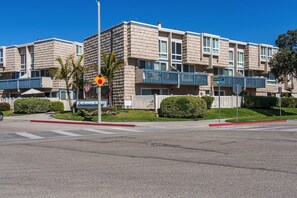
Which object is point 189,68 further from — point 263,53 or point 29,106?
point 29,106

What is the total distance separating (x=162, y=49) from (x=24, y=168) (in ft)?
101

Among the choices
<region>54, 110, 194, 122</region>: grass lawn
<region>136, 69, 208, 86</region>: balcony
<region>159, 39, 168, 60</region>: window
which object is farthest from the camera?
<region>159, 39, 168, 60</region>: window

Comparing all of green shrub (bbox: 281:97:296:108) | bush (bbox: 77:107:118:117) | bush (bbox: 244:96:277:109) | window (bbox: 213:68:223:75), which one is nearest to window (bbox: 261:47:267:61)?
green shrub (bbox: 281:97:296:108)

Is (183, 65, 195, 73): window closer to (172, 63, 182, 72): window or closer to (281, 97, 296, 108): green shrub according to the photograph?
(172, 63, 182, 72): window

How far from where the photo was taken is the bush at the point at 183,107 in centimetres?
2748

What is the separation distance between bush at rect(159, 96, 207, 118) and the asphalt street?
14.4m

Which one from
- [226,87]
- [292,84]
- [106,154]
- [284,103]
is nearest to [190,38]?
[226,87]

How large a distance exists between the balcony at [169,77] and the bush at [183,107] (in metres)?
6.30

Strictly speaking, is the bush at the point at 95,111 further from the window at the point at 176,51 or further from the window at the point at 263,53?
the window at the point at 263,53

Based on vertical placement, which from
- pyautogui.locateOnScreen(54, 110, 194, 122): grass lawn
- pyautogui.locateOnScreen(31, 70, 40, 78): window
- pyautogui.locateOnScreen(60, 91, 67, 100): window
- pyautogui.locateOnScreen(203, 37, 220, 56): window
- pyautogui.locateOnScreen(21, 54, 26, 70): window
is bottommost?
pyautogui.locateOnScreen(54, 110, 194, 122): grass lawn

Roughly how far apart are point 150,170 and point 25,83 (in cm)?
3992

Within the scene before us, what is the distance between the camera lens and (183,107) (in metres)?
27.6

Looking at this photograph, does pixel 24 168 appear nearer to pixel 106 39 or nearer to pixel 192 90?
pixel 106 39

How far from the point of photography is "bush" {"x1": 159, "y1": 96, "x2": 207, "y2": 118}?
27484 mm
